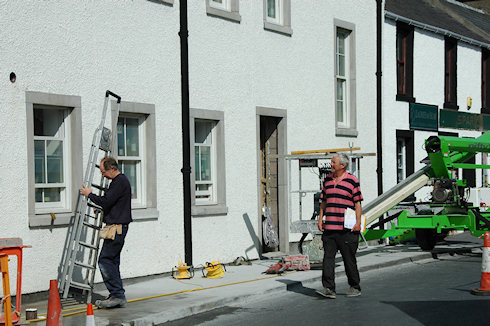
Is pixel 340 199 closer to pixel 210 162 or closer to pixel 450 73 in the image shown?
pixel 210 162

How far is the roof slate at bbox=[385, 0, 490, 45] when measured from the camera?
75.2 feet

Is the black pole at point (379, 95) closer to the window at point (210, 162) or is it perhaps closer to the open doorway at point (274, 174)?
the open doorway at point (274, 174)

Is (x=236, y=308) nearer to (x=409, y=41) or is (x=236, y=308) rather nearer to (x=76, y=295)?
(x=76, y=295)

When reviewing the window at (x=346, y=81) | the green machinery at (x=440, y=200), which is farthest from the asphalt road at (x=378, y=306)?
the window at (x=346, y=81)

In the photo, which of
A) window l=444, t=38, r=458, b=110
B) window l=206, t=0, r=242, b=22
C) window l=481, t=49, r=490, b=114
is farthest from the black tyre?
window l=481, t=49, r=490, b=114

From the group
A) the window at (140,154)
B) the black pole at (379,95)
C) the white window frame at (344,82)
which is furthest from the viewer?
the black pole at (379,95)

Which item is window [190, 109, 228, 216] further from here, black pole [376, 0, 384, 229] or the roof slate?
the roof slate

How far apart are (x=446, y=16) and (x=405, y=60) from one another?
18.3 feet

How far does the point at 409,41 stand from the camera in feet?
72.2

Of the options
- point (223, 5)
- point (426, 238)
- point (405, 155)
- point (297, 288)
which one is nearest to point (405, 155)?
point (405, 155)

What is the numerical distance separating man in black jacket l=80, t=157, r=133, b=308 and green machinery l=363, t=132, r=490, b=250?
244 inches

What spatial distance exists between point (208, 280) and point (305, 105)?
5.71 m

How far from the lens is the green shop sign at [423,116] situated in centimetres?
2188

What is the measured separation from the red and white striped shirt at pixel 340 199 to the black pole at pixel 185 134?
10.6 ft
